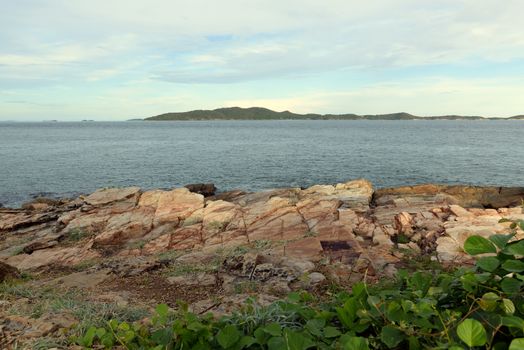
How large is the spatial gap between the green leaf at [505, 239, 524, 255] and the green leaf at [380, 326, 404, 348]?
1001mm

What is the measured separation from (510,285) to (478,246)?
1.01 feet

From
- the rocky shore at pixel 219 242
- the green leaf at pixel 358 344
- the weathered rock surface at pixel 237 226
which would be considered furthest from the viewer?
the weathered rock surface at pixel 237 226

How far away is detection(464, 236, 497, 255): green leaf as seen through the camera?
8.63ft

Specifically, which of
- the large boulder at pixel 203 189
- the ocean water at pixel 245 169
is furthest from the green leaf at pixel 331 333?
the ocean water at pixel 245 169

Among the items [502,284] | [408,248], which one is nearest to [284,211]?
[408,248]

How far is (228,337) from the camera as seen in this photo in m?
2.64

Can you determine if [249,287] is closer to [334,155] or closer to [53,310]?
[53,310]

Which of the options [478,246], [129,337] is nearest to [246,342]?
[129,337]

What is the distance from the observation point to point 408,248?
595 inches

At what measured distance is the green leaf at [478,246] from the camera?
8.63 feet

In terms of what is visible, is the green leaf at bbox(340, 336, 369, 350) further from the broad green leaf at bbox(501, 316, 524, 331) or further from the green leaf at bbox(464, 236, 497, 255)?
the green leaf at bbox(464, 236, 497, 255)

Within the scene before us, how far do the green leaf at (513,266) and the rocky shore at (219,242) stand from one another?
14.4ft

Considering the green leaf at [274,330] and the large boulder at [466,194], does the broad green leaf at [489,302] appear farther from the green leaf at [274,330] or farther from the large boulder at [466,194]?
the large boulder at [466,194]

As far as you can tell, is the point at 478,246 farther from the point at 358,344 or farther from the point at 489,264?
the point at 358,344
